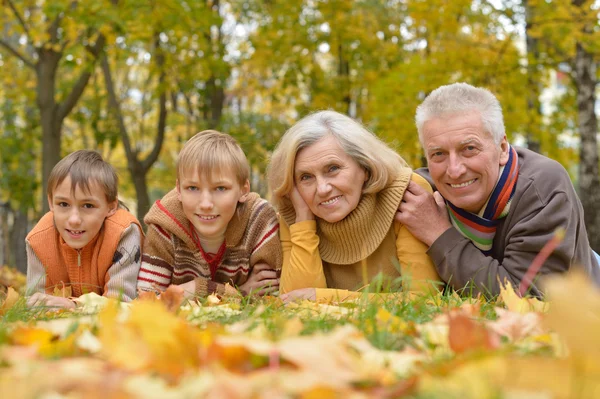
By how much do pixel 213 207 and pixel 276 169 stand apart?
471mm

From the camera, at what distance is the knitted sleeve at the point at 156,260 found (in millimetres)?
3842

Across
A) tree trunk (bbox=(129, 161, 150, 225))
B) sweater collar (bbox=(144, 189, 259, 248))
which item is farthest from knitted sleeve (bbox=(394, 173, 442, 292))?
tree trunk (bbox=(129, 161, 150, 225))

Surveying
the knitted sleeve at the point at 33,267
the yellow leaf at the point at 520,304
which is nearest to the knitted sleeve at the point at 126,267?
the knitted sleeve at the point at 33,267

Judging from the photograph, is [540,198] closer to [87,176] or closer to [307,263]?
[307,263]

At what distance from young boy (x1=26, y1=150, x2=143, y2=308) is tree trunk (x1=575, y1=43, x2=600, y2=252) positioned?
5576 millimetres

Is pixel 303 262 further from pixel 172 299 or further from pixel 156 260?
pixel 172 299

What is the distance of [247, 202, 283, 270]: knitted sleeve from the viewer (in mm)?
3854

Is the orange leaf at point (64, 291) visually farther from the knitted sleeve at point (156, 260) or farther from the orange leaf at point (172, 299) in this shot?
the orange leaf at point (172, 299)

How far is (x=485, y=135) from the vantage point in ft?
11.2

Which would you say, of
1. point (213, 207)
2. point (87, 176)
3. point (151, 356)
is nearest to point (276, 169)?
point (213, 207)

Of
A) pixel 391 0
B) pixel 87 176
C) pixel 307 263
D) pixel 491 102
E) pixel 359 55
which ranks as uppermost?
pixel 391 0

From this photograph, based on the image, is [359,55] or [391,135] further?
[359,55]

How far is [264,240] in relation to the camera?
3871mm

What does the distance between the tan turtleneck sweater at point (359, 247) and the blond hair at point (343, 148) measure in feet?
0.35
